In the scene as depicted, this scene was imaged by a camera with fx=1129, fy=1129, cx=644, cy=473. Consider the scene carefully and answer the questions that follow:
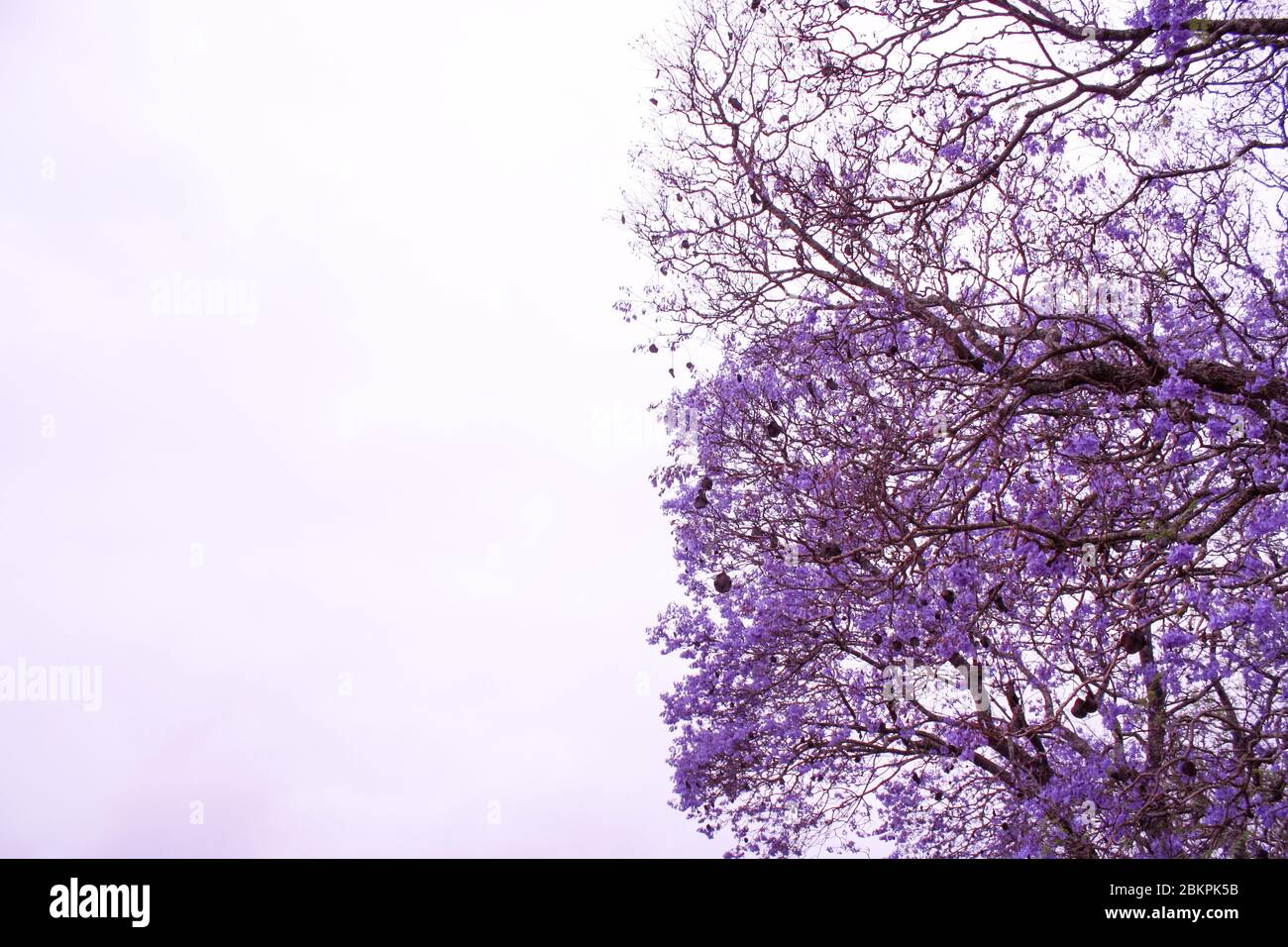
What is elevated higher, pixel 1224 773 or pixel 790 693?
pixel 790 693

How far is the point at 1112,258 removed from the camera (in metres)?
6.56

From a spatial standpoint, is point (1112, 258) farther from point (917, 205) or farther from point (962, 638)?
point (962, 638)

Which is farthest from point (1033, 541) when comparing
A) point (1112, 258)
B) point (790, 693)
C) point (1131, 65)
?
point (790, 693)
